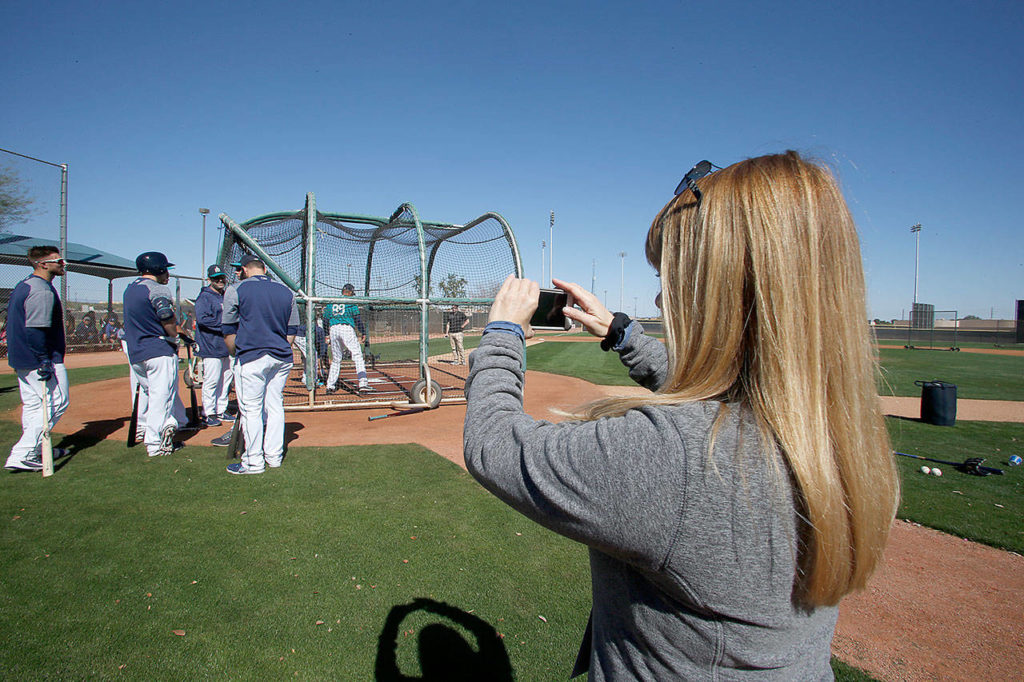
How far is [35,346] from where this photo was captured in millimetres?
4922

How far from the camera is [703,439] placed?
2.68 feet

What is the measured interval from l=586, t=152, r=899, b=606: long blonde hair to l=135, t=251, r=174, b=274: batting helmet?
20.8 ft

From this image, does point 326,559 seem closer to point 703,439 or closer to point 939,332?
point 703,439

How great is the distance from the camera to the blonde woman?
2.68ft

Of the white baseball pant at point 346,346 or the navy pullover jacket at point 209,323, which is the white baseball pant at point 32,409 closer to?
the navy pullover jacket at point 209,323

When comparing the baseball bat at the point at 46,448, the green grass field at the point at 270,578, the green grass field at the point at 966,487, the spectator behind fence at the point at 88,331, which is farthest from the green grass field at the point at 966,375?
the spectator behind fence at the point at 88,331

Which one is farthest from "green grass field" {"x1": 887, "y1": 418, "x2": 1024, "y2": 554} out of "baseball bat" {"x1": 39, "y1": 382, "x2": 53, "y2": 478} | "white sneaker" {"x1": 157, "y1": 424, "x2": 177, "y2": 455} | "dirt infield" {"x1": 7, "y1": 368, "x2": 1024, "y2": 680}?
"baseball bat" {"x1": 39, "y1": 382, "x2": 53, "y2": 478}

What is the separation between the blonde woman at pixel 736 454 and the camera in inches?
32.1

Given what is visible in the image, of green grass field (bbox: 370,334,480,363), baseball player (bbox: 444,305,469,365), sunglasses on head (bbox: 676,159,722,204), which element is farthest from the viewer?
green grass field (bbox: 370,334,480,363)

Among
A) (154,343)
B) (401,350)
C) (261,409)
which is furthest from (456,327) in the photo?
(261,409)

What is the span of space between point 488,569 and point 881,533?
9.04 feet

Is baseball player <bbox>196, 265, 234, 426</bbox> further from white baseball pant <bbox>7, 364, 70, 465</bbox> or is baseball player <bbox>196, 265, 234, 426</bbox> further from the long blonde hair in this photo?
the long blonde hair

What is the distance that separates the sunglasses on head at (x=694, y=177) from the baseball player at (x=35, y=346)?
6.17 meters

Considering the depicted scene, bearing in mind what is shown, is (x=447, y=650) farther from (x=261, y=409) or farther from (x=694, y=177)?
(x=261, y=409)
